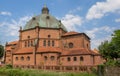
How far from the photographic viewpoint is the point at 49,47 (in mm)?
57469

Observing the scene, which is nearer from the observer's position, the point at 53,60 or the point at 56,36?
the point at 53,60

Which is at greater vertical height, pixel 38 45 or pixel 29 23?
pixel 29 23

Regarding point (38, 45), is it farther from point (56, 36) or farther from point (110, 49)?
point (110, 49)

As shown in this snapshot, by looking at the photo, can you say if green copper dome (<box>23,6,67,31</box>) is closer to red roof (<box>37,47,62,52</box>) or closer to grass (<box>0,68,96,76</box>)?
red roof (<box>37,47,62,52</box>)

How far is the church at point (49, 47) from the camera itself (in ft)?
165

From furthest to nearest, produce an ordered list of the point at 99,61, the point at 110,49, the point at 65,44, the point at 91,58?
the point at 110,49 < the point at 65,44 < the point at 99,61 < the point at 91,58

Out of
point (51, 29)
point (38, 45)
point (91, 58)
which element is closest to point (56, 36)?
point (51, 29)

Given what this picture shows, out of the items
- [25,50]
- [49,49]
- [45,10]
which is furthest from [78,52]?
[45,10]

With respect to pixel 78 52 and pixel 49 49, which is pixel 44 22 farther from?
pixel 78 52

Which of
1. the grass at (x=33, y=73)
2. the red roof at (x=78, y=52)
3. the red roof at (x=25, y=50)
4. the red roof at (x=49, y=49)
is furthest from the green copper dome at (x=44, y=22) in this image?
the grass at (x=33, y=73)

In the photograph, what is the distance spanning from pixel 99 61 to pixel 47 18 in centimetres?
2166

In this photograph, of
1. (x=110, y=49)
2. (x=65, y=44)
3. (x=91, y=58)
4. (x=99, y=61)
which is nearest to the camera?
(x=91, y=58)

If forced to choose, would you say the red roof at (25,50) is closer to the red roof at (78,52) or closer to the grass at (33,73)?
the red roof at (78,52)

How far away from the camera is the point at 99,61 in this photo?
53.2m
